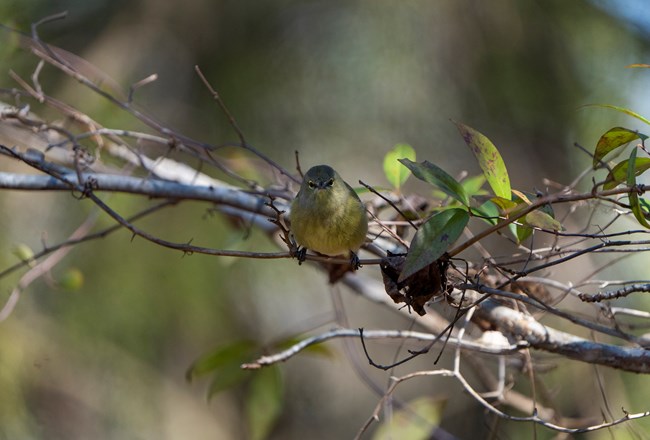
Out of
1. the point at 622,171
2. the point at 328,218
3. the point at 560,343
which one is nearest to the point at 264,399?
the point at 328,218

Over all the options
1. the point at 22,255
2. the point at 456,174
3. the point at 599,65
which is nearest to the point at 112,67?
the point at 22,255

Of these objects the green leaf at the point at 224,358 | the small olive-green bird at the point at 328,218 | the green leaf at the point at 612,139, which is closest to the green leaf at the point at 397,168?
the small olive-green bird at the point at 328,218

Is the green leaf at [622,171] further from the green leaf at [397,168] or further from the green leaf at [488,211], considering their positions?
the green leaf at [397,168]

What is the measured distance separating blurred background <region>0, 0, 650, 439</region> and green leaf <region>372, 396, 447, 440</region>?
1146 mm

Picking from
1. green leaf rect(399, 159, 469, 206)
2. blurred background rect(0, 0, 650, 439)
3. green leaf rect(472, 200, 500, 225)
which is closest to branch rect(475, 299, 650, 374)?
green leaf rect(472, 200, 500, 225)

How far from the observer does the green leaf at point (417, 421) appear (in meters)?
2.71

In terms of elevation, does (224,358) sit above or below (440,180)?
above

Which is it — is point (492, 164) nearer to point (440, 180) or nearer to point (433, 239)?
point (440, 180)

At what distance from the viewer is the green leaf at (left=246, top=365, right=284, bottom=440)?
120 inches

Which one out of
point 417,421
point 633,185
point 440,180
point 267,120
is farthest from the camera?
point 267,120

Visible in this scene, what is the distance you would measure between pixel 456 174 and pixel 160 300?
1989 mm

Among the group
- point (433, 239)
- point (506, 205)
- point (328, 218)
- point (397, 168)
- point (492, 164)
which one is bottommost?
point (433, 239)

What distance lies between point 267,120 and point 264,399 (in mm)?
1790

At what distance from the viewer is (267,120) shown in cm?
412
